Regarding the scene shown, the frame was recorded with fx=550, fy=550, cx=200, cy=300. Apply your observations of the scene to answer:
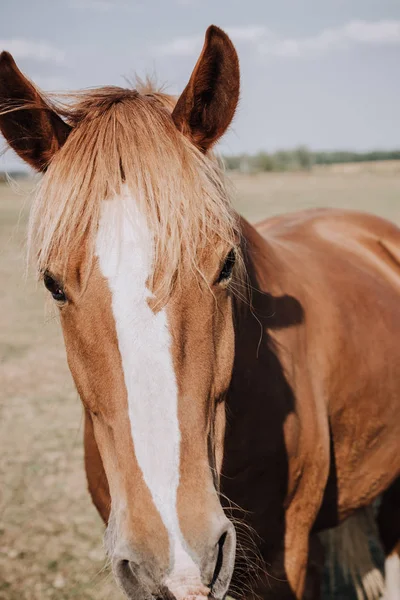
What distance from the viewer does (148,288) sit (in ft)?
4.72

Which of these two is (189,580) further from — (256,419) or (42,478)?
(42,478)

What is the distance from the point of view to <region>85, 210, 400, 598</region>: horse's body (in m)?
2.13

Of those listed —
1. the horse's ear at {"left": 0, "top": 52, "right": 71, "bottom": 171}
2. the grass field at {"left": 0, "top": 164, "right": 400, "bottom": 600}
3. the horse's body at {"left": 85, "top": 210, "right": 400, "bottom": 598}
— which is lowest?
the grass field at {"left": 0, "top": 164, "right": 400, "bottom": 600}

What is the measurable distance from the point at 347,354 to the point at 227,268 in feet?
3.92

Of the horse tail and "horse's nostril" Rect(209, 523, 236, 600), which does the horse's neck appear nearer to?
"horse's nostril" Rect(209, 523, 236, 600)

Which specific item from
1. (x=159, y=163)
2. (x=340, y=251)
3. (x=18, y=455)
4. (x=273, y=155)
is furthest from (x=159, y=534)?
(x=273, y=155)

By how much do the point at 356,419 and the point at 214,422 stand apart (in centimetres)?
133

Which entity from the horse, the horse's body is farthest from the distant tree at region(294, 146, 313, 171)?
the horse

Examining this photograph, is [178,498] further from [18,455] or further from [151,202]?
[18,455]

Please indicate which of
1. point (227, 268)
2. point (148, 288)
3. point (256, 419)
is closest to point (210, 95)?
point (227, 268)

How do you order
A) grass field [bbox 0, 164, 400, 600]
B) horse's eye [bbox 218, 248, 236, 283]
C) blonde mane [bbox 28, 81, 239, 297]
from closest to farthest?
blonde mane [bbox 28, 81, 239, 297]
horse's eye [bbox 218, 248, 236, 283]
grass field [bbox 0, 164, 400, 600]

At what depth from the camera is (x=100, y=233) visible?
1499mm

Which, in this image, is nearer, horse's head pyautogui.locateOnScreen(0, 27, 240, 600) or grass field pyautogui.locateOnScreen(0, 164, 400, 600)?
horse's head pyautogui.locateOnScreen(0, 27, 240, 600)

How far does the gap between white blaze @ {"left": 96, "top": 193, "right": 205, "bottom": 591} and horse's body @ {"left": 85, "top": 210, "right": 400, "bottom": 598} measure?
631mm
